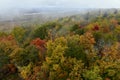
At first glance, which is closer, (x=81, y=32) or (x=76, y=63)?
(x=76, y=63)

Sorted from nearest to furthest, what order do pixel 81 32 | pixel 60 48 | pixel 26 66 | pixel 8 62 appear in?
pixel 60 48 → pixel 26 66 → pixel 8 62 → pixel 81 32

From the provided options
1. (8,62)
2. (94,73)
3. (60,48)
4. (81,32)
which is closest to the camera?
(94,73)

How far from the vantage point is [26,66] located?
111 m

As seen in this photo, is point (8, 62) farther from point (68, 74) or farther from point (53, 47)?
point (68, 74)

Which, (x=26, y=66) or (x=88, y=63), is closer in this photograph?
(x=88, y=63)

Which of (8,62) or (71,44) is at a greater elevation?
(71,44)

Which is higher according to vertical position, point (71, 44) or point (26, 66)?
point (71, 44)

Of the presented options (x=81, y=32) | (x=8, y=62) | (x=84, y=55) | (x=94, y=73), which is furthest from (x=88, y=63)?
(x=81, y=32)

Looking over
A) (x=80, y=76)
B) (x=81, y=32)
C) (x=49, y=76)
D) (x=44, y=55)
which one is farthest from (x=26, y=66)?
(x=81, y=32)

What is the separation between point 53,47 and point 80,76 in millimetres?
13420

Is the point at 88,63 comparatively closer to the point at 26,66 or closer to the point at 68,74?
the point at 68,74

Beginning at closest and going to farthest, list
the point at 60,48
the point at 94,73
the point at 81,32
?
the point at 94,73, the point at 60,48, the point at 81,32

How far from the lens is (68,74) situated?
97.8 meters

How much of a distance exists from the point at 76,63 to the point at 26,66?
1798 centimetres
